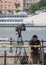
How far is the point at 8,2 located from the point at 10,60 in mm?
121257

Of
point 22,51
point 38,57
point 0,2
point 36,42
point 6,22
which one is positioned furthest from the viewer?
point 0,2

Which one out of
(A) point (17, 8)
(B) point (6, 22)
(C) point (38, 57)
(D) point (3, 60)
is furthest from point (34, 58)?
(A) point (17, 8)

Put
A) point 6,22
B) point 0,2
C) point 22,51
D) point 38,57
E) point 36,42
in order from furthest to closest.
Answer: point 0,2, point 6,22, point 22,51, point 36,42, point 38,57

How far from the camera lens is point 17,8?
131 metres

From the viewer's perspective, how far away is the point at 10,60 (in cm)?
1000

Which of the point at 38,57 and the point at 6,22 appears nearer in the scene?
the point at 38,57

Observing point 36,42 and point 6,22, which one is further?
point 6,22

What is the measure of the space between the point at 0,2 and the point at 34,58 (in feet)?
399

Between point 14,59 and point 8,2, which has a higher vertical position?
point 14,59

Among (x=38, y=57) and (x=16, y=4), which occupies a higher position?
(x=38, y=57)

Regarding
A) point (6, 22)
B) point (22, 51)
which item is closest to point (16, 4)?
point (6, 22)

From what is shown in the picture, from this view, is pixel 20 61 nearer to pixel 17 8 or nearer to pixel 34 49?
pixel 34 49

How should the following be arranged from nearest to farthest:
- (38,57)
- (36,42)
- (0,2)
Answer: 1. (38,57)
2. (36,42)
3. (0,2)

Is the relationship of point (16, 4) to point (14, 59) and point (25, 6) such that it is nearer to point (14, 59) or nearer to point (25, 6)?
point (25, 6)
